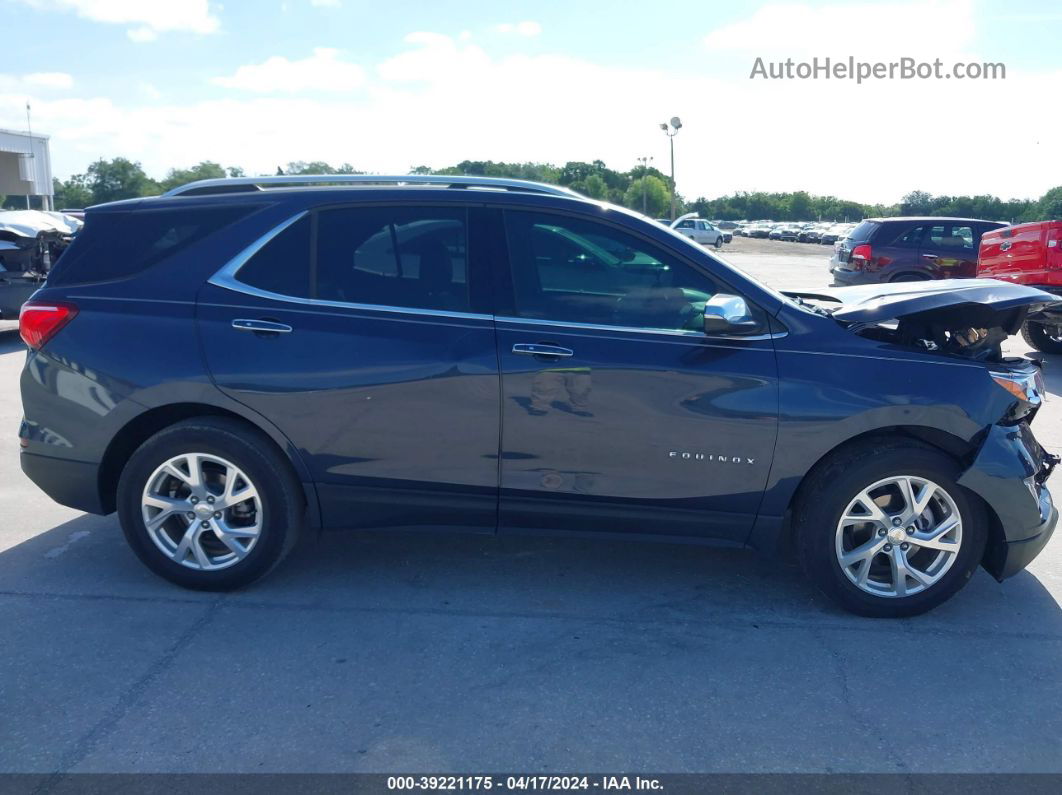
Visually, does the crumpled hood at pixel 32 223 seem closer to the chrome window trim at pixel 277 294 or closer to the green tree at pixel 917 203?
the chrome window trim at pixel 277 294

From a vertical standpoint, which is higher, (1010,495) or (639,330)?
(639,330)

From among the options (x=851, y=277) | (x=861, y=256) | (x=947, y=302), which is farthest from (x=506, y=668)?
(x=851, y=277)

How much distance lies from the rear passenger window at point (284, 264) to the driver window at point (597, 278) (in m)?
0.94

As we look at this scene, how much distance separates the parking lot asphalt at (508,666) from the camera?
311 cm

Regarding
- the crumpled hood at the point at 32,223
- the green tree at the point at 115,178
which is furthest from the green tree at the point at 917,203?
the crumpled hood at the point at 32,223

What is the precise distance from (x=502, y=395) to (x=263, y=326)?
1104 millimetres

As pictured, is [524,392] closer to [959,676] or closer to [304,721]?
[304,721]

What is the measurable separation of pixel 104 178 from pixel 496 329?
209 ft

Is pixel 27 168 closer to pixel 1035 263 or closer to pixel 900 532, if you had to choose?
pixel 1035 263

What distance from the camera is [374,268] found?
4207 mm

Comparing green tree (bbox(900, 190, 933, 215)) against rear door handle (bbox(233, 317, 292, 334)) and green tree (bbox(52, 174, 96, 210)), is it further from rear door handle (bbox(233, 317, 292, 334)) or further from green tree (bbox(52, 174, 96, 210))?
rear door handle (bbox(233, 317, 292, 334))

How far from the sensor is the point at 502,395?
13.2 ft

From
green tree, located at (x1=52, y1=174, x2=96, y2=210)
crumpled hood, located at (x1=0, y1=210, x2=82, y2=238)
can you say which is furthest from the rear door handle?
green tree, located at (x1=52, y1=174, x2=96, y2=210)

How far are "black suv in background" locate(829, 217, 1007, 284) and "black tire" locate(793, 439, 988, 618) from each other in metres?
12.1
